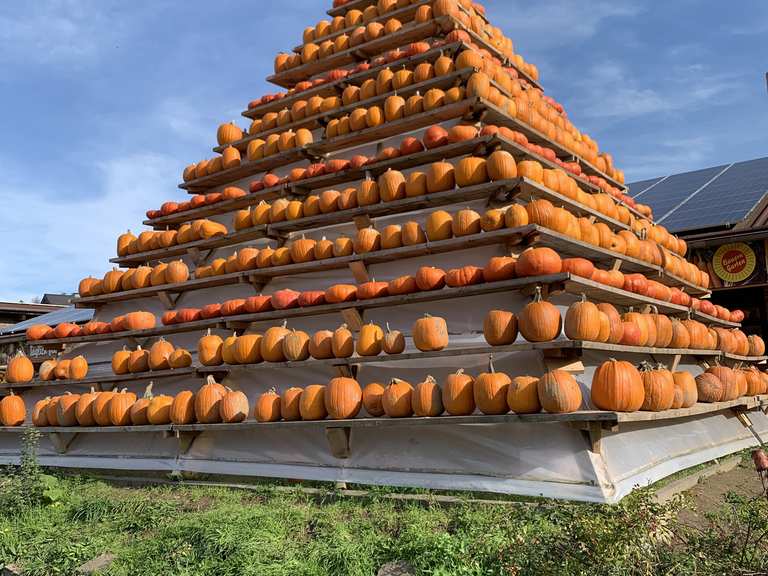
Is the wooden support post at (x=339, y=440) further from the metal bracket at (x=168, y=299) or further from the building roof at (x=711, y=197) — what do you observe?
the building roof at (x=711, y=197)

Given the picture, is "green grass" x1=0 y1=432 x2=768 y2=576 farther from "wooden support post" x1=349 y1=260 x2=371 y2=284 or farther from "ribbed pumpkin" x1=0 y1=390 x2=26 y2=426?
"wooden support post" x1=349 y1=260 x2=371 y2=284

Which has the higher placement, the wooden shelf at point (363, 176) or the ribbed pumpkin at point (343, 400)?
the wooden shelf at point (363, 176)

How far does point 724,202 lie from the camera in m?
13.8

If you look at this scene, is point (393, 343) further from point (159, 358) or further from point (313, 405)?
point (159, 358)

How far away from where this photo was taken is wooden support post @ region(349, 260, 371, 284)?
6816 mm

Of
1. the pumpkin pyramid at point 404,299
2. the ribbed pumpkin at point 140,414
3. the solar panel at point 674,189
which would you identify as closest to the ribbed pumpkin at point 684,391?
the pumpkin pyramid at point 404,299

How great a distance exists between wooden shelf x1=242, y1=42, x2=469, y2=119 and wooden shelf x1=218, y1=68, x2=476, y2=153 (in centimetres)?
74

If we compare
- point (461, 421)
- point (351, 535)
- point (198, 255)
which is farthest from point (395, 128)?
point (351, 535)

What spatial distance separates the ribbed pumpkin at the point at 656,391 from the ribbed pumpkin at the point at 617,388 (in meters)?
0.20

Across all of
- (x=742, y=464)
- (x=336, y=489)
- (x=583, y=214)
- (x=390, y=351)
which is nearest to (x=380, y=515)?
(x=336, y=489)

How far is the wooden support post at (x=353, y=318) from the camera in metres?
6.40

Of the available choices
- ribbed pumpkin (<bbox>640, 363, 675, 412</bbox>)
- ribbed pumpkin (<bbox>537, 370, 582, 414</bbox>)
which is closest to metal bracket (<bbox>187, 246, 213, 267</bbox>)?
ribbed pumpkin (<bbox>537, 370, 582, 414</bbox>)

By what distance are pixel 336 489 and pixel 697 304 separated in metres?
5.58

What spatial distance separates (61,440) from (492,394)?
566 centimetres
